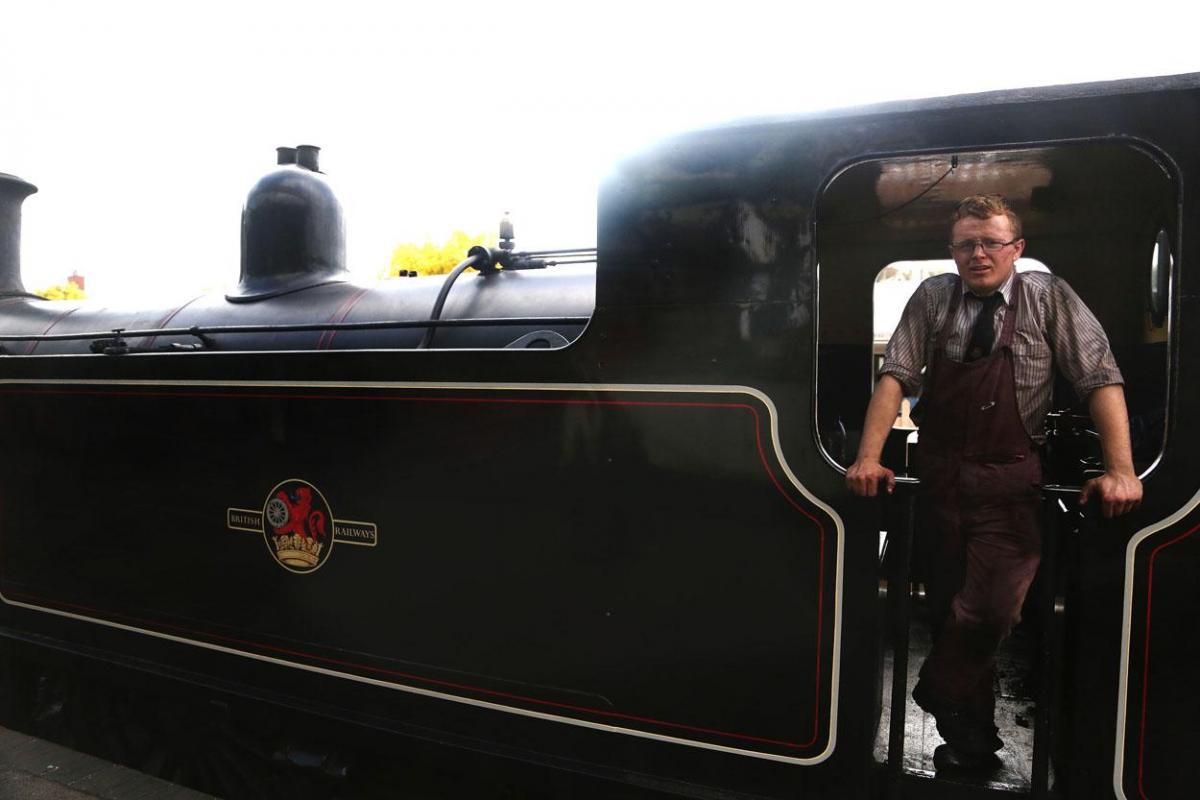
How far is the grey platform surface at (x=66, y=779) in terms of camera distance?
284 centimetres

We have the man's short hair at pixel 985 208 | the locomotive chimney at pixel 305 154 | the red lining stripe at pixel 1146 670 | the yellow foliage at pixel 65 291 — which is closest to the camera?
the red lining stripe at pixel 1146 670

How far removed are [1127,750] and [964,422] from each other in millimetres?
843

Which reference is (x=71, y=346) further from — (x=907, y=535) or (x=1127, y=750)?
(x=1127, y=750)

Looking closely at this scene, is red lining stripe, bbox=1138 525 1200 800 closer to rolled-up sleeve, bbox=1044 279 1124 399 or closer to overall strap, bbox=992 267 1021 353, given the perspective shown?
rolled-up sleeve, bbox=1044 279 1124 399

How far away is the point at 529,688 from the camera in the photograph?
2.36m

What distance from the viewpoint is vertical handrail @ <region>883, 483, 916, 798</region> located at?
1959mm

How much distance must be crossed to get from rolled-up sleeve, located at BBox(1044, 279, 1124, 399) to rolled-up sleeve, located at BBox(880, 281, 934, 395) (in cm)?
28

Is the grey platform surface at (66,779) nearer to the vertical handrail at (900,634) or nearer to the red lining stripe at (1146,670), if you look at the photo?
the vertical handrail at (900,634)

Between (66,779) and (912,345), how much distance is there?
3.44 metres

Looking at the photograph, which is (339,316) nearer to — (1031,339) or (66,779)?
(66,779)

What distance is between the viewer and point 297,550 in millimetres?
2791

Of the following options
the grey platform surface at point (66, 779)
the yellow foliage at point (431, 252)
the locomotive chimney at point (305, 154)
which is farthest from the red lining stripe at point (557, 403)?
the yellow foliage at point (431, 252)

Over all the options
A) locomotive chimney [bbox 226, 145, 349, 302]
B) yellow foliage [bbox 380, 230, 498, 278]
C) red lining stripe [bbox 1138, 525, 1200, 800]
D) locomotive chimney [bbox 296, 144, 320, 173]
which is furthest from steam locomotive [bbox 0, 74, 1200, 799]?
yellow foliage [bbox 380, 230, 498, 278]

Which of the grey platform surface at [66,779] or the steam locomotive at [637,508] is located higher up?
the steam locomotive at [637,508]
